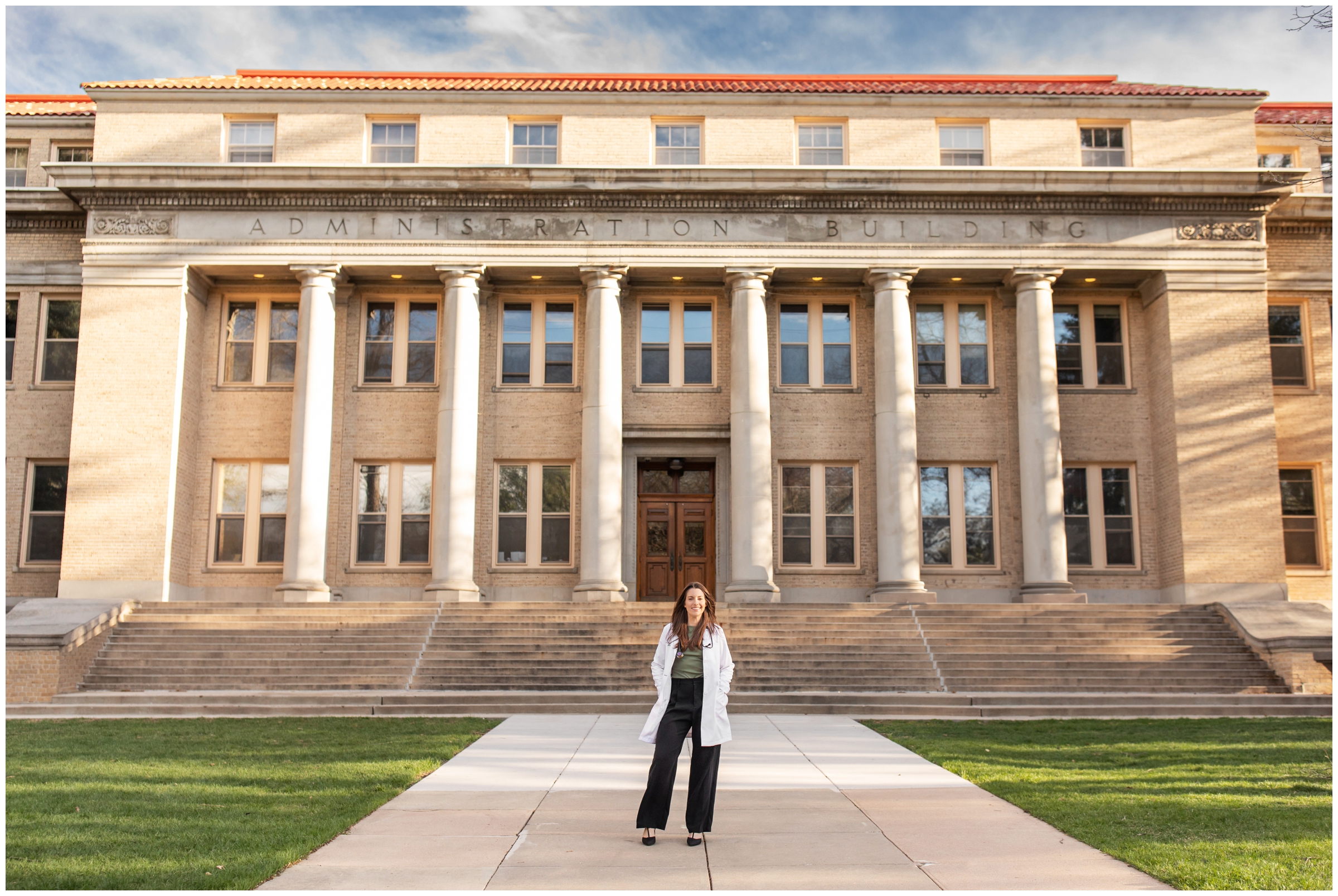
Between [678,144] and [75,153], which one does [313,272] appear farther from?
[678,144]

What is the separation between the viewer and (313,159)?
2681 centimetres

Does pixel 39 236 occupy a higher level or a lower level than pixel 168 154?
lower

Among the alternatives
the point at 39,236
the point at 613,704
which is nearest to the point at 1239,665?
the point at 613,704

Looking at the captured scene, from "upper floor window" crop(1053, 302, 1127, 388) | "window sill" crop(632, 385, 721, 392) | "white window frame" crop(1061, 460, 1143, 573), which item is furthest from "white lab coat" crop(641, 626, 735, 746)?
"upper floor window" crop(1053, 302, 1127, 388)

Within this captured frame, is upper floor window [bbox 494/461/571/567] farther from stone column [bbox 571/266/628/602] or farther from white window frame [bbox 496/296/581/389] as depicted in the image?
white window frame [bbox 496/296/581/389]

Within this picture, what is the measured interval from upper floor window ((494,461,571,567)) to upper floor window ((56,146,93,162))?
14045 mm

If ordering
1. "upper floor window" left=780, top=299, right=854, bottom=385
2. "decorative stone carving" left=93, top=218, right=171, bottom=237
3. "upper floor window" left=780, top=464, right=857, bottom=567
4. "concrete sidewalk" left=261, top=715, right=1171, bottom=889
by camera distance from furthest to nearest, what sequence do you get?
"upper floor window" left=780, top=299, right=854, bottom=385 < "upper floor window" left=780, top=464, right=857, bottom=567 < "decorative stone carving" left=93, top=218, right=171, bottom=237 < "concrete sidewalk" left=261, top=715, right=1171, bottom=889

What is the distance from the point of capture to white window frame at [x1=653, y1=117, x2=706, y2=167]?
89.2ft

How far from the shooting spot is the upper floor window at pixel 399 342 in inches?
1063

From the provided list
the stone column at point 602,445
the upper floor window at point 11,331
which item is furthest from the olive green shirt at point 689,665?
the upper floor window at point 11,331

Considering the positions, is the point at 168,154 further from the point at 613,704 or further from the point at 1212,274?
the point at 1212,274

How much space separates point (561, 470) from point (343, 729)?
483 inches

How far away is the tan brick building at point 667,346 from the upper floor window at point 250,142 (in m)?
0.07

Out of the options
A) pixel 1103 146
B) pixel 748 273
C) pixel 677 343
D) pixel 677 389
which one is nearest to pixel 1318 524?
pixel 1103 146
